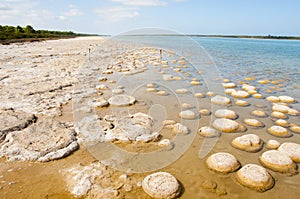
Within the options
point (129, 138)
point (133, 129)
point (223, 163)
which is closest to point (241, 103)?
point (223, 163)

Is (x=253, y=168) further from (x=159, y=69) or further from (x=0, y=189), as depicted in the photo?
(x=159, y=69)

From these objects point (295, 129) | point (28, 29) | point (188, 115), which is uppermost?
point (28, 29)

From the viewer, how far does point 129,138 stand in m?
3.68

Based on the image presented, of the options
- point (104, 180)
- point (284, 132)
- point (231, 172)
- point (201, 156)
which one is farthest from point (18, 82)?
point (284, 132)

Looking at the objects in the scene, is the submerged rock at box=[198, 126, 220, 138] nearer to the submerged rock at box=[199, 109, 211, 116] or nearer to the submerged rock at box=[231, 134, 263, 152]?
the submerged rock at box=[231, 134, 263, 152]

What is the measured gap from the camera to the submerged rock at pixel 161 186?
2.47 metres

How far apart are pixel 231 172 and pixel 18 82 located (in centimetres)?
673

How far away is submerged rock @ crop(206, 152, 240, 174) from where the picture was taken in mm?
2953

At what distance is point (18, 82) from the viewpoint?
6.84 metres

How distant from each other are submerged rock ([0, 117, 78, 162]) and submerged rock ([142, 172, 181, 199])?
136 centimetres

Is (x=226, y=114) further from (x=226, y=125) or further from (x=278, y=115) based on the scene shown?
(x=278, y=115)

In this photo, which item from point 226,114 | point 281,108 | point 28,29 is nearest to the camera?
point 226,114

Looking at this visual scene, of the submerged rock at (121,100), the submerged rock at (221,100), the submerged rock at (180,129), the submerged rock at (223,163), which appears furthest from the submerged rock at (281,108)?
the submerged rock at (121,100)

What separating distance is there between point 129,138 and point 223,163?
1.55m
